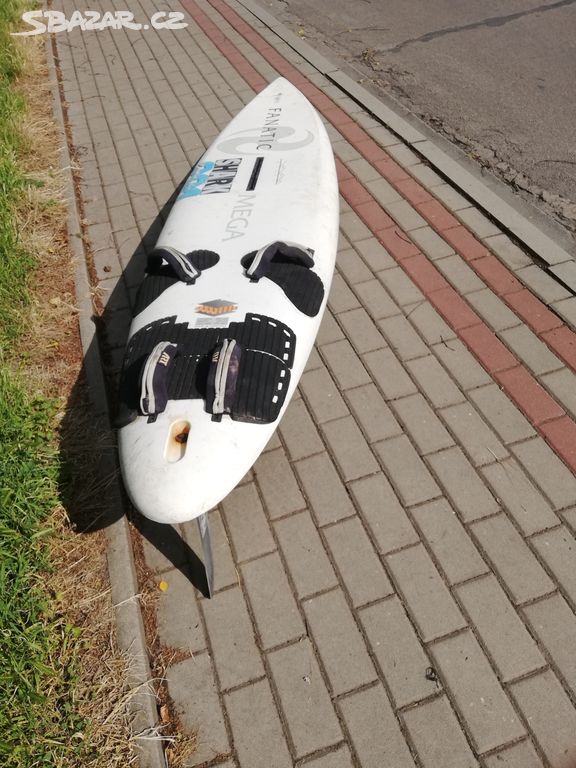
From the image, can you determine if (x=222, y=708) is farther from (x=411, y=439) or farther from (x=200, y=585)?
(x=411, y=439)

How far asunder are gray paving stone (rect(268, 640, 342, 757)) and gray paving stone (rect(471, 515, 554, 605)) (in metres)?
1.04

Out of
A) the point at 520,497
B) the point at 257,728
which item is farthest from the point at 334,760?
the point at 520,497

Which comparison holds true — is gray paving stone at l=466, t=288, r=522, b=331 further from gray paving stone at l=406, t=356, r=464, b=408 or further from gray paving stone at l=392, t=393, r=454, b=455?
gray paving stone at l=392, t=393, r=454, b=455

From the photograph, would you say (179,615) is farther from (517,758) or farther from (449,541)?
(517,758)

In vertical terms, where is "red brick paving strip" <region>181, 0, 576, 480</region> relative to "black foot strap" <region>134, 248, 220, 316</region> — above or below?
below

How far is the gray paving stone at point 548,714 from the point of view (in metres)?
2.44

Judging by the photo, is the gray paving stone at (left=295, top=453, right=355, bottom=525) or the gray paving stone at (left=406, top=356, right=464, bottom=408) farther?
the gray paving stone at (left=406, top=356, right=464, bottom=408)

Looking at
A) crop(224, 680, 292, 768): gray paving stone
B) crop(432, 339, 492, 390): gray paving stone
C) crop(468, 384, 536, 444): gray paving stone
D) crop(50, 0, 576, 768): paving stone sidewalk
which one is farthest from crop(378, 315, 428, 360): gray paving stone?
crop(224, 680, 292, 768): gray paving stone

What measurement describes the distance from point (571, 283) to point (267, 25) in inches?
253

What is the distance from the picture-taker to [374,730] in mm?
2525


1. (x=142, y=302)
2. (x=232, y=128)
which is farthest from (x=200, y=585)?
(x=232, y=128)

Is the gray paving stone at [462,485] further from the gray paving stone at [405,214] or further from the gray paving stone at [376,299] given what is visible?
the gray paving stone at [405,214]

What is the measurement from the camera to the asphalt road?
18.3 feet

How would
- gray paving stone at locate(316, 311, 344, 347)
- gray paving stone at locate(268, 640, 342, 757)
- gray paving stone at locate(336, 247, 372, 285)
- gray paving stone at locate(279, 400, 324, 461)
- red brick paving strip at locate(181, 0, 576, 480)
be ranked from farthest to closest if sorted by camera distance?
gray paving stone at locate(336, 247, 372, 285) < gray paving stone at locate(316, 311, 344, 347) < red brick paving strip at locate(181, 0, 576, 480) < gray paving stone at locate(279, 400, 324, 461) < gray paving stone at locate(268, 640, 342, 757)
